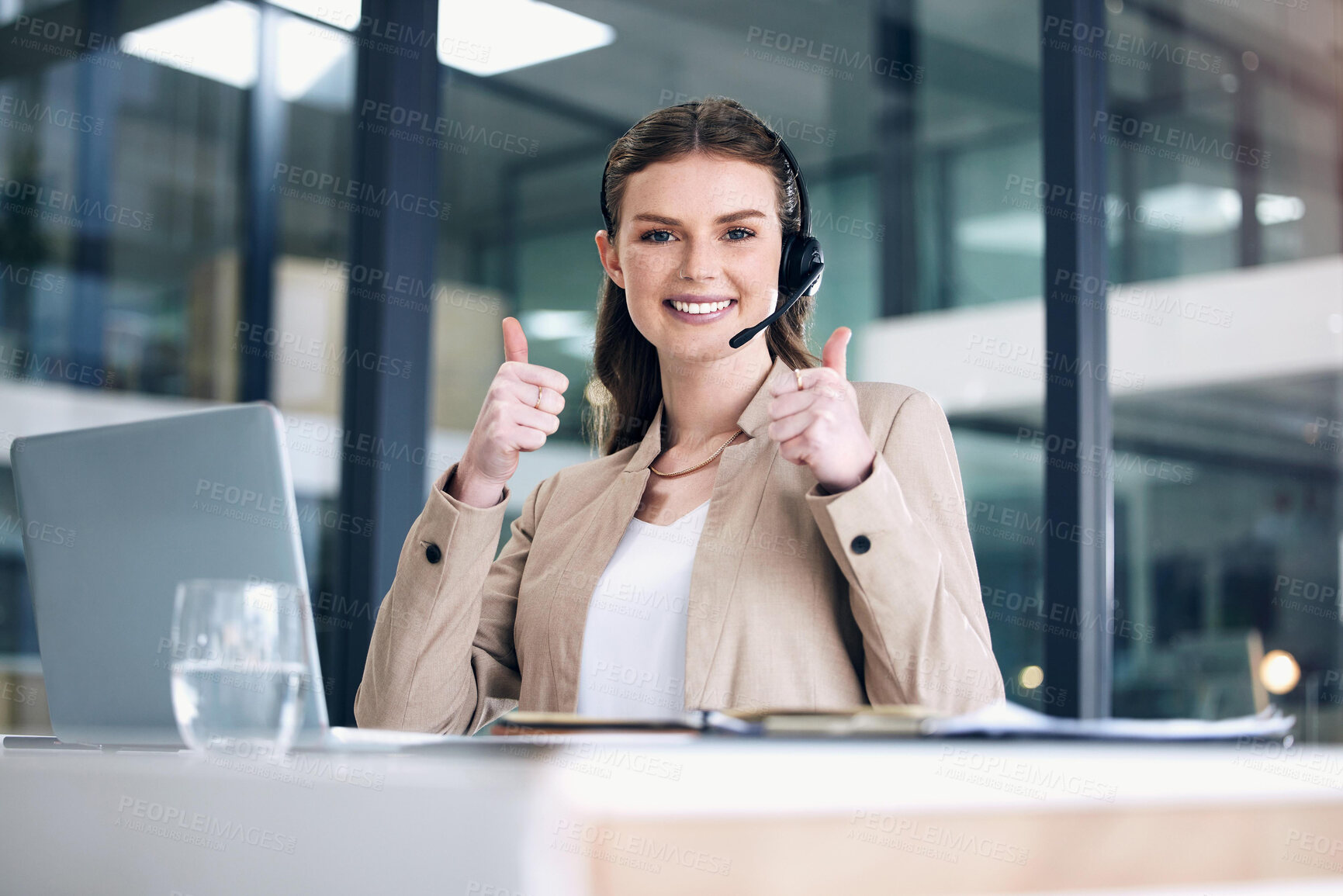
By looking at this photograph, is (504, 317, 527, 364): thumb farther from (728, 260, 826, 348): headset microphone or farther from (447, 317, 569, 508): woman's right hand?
(728, 260, 826, 348): headset microphone

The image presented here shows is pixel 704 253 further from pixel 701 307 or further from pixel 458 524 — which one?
pixel 458 524

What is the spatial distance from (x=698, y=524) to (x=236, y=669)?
37.0 inches

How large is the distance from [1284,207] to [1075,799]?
3.52m

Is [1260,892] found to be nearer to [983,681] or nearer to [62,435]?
[983,681]

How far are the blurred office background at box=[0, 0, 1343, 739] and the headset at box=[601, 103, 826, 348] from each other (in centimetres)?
110

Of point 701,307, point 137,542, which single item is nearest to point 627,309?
point 701,307

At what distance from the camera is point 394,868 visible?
0.55 m

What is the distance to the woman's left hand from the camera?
120 centimetres

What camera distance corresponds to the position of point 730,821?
1.77ft

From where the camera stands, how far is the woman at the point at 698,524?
1.31 meters

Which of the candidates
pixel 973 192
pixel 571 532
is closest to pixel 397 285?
pixel 571 532

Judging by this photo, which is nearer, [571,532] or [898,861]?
[898,861]

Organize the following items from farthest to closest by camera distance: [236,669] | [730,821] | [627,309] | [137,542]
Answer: [627,309], [137,542], [236,669], [730,821]

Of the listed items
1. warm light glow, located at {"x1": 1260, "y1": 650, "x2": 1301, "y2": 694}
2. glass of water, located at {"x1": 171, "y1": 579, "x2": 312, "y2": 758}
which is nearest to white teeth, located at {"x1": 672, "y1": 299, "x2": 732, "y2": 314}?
glass of water, located at {"x1": 171, "y1": 579, "x2": 312, "y2": 758}
